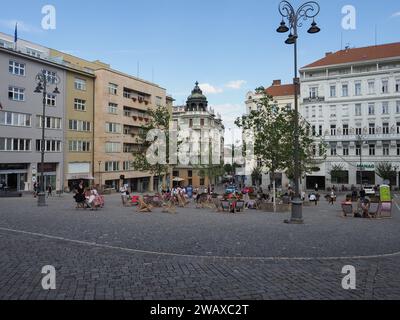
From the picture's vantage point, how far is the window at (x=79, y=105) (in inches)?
2050

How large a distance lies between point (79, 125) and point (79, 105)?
10.1 ft

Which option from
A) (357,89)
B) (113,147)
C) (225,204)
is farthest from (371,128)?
(225,204)

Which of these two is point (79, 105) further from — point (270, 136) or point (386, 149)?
point (386, 149)

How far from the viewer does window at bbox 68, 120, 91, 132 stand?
167 feet

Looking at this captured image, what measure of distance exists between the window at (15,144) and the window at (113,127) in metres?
14.3

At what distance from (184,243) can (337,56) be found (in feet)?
203

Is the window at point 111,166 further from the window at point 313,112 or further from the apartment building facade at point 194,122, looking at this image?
the window at point 313,112

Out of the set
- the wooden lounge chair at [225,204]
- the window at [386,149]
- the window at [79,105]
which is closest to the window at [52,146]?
the window at [79,105]

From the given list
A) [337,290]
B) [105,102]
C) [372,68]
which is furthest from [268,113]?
[372,68]

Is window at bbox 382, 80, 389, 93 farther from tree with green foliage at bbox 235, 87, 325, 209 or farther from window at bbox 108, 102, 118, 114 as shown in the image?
window at bbox 108, 102, 118, 114

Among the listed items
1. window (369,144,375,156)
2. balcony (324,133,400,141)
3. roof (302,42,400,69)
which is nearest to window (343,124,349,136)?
balcony (324,133,400,141)

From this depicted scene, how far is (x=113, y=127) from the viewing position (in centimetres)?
5791

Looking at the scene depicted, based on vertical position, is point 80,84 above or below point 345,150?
above

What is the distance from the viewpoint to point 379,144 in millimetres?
56750
